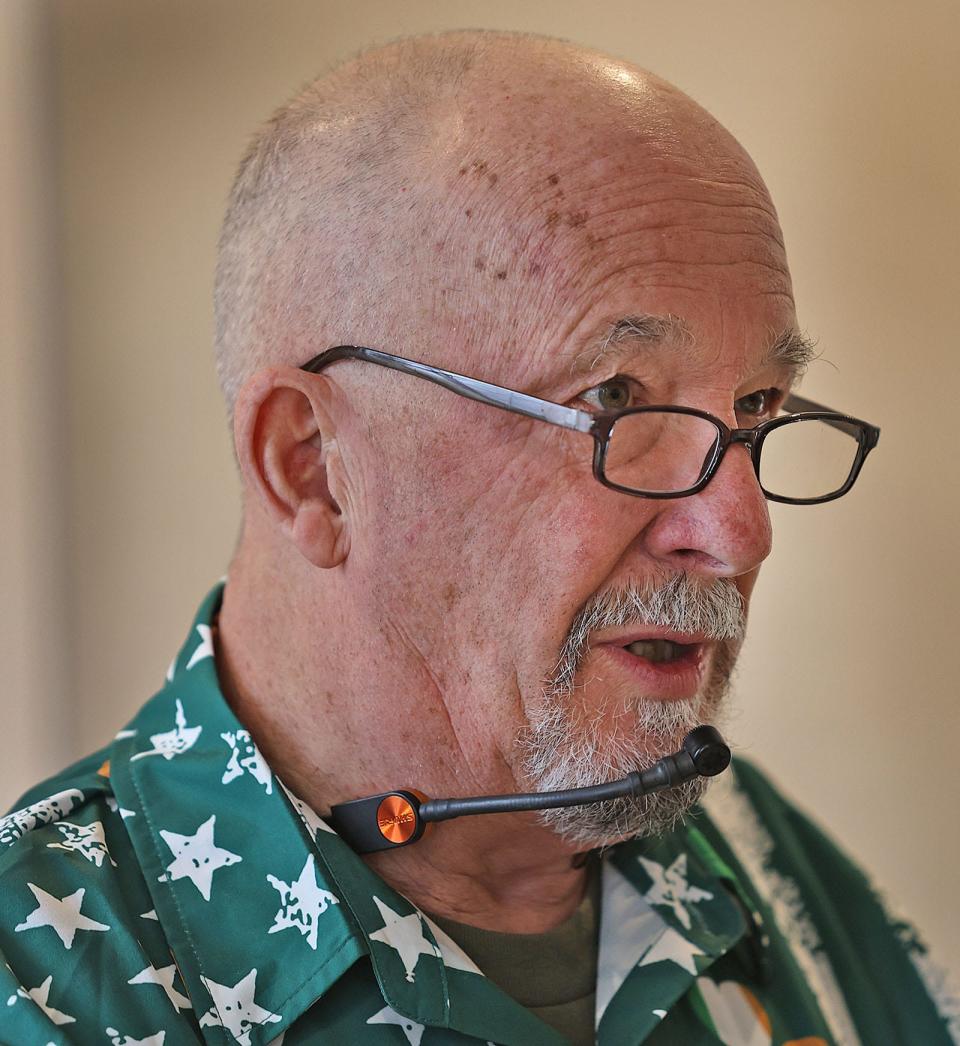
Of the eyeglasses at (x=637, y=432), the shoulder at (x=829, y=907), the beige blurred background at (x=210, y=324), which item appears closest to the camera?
the eyeglasses at (x=637, y=432)

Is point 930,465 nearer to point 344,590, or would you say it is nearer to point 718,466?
point 718,466

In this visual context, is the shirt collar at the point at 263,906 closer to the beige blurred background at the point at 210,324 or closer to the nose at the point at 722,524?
the nose at the point at 722,524

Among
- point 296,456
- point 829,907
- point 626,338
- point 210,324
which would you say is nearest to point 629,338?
point 626,338

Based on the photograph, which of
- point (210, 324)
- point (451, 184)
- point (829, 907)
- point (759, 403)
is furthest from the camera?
point (210, 324)

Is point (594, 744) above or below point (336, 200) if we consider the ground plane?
below

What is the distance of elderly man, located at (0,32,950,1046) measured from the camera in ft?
3.37

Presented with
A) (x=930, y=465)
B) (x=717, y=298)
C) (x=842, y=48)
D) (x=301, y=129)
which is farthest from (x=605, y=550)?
(x=842, y=48)

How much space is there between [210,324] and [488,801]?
101cm

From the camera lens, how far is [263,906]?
1.03 metres

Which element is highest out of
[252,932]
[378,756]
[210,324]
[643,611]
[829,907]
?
[210,324]

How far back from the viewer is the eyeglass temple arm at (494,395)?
1.04m

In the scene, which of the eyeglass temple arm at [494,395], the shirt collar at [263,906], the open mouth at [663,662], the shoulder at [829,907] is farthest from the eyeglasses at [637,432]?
the shoulder at [829,907]

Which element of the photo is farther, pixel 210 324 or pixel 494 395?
pixel 210 324

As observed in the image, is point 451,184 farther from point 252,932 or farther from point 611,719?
point 252,932
